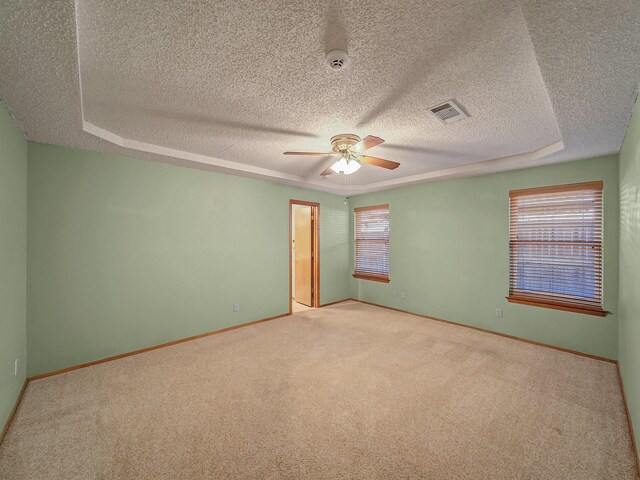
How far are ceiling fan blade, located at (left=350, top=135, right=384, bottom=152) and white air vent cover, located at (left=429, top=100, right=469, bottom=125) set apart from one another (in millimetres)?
477

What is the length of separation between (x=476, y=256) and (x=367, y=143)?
9.34ft

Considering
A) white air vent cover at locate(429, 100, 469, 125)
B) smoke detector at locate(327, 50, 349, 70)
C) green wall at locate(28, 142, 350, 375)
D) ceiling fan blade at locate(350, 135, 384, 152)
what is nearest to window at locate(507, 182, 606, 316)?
white air vent cover at locate(429, 100, 469, 125)

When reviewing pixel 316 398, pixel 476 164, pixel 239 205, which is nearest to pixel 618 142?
pixel 476 164

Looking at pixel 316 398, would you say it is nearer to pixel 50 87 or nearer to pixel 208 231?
pixel 208 231

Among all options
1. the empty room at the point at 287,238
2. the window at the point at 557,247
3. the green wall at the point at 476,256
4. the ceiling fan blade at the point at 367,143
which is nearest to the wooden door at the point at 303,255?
the empty room at the point at 287,238

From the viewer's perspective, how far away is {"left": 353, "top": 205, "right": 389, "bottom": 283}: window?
17.9ft

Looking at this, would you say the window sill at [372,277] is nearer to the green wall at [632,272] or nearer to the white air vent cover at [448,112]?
the green wall at [632,272]

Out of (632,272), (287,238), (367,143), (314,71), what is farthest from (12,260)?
(632,272)

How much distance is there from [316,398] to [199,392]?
1.06m

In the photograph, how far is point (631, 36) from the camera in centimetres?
125

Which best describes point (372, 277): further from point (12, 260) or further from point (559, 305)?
point (12, 260)

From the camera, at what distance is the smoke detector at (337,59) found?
4.83 feet

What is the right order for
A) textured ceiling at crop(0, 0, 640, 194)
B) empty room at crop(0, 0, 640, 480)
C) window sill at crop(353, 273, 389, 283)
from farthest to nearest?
window sill at crop(353, 273, 389, 283)
empty room at crop(0, 0, 640, 480)
textured ceiling at crop(0, 0, 640, 194)

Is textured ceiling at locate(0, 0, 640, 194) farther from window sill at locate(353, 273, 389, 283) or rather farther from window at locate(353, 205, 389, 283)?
window sill at locate(353, 273, 389, 283)
